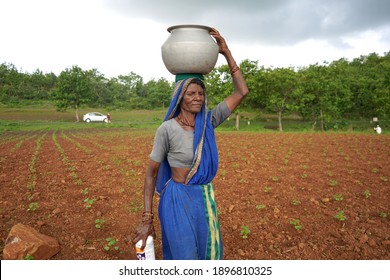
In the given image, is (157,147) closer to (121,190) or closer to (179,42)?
(179,42)

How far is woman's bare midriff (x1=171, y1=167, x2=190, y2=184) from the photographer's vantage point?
2117 millimetres

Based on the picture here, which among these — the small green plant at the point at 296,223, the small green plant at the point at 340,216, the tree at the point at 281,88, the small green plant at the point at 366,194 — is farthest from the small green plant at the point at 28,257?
the tree at the point at 281,88

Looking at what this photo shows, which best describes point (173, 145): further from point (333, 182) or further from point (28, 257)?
point (333, 182)

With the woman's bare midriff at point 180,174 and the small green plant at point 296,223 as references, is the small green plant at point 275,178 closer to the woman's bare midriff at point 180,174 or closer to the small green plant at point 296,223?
the small green plant at point 296,223

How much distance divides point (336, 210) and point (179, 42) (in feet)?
14.2

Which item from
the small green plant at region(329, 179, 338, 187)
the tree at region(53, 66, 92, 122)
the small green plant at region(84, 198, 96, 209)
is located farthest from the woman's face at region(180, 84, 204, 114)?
the tree at region(53, 66, 92, 122)

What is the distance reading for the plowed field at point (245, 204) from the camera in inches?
152

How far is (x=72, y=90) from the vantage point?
93.7ft

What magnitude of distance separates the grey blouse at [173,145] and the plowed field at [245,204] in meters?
2.10

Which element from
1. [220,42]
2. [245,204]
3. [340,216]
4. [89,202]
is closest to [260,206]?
[245,204]

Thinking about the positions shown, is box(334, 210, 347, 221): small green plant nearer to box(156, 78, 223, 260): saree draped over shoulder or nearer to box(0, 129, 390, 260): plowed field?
box(0, 129, 390, 260): plowed field

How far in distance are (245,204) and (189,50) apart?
12.7ft

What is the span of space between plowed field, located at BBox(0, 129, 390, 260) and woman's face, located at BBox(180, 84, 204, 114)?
2.34 metres
